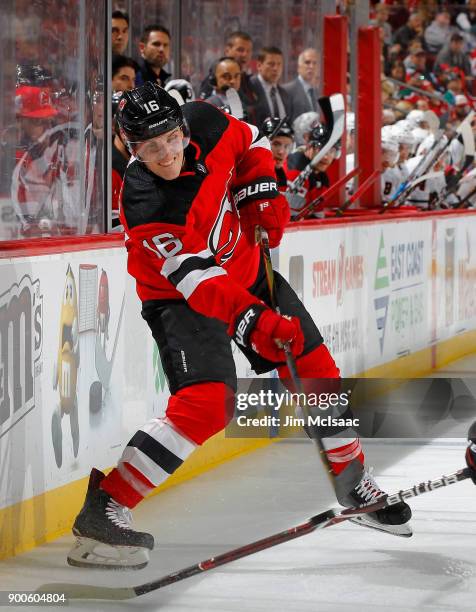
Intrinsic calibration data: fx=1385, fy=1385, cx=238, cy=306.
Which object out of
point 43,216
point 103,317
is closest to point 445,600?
point 103,317

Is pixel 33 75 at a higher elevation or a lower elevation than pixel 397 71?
lower

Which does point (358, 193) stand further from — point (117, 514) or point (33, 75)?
point (117, 514)

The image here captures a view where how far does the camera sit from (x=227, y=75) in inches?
277

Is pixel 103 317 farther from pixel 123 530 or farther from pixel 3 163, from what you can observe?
pixel 123 530

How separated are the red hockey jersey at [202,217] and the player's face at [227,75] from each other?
3.25m


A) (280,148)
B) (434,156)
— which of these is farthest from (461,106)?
(280,148)

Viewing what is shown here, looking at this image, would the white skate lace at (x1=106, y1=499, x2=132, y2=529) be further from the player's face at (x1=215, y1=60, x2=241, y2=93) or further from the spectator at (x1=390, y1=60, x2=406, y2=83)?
the spectator at (x1=390, y1=60, x2=406, y2=83)

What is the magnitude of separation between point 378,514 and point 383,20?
10.0 meters

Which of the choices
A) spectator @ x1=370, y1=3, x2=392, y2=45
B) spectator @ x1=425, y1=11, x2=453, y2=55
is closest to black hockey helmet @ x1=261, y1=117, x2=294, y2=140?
spectator @ x1=370, y1=3, x2=392, y2=45

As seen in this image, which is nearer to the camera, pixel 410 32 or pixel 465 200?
pixel 465 200

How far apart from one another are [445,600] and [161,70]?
3.86 m

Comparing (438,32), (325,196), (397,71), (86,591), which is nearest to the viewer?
(86,591)

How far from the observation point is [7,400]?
3.64 meters

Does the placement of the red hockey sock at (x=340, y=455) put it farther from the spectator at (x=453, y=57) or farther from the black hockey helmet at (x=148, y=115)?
the spectator at (x=453, y=57)
